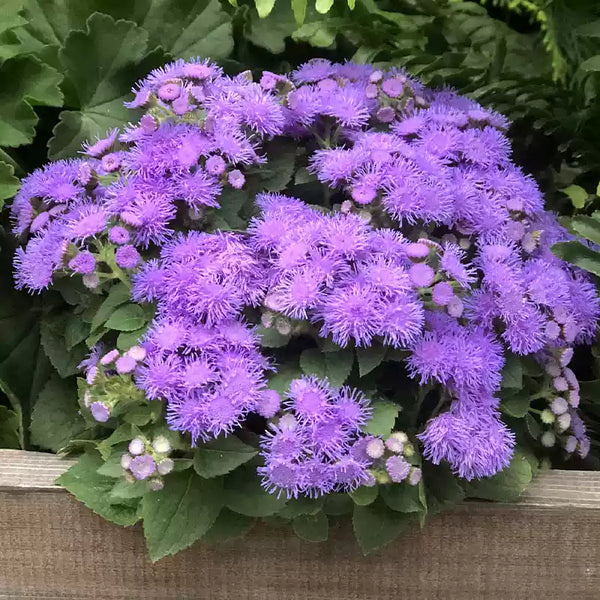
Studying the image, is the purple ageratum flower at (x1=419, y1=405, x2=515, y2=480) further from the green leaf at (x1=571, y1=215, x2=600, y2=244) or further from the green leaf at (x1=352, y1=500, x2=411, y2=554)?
the green leaf at (x1=571, y1=215, x2=600, y2=244)

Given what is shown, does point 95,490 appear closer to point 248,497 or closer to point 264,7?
point 248,497

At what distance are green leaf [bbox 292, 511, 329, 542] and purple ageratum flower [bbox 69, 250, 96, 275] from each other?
0.33 meters

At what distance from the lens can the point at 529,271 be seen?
0.76m

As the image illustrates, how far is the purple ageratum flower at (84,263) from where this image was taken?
0.70 m

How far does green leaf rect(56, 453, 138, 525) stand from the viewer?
673 mm

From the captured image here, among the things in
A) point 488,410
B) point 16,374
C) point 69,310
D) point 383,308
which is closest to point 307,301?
point 383,308

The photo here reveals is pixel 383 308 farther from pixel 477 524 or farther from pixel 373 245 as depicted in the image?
pixel 477 524

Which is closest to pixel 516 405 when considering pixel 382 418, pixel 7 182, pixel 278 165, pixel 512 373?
pixel 512 373

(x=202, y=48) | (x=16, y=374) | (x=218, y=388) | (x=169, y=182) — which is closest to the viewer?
(x=218, y=388)

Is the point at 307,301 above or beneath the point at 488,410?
above

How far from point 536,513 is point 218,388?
362 millimetres

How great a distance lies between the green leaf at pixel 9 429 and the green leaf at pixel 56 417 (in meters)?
0.04

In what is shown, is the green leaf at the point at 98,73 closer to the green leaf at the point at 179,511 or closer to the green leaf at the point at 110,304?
the green leaf at the point at 110,304

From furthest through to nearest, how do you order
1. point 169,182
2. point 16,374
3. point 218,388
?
point 16,374, point 169,182, point 218,388
